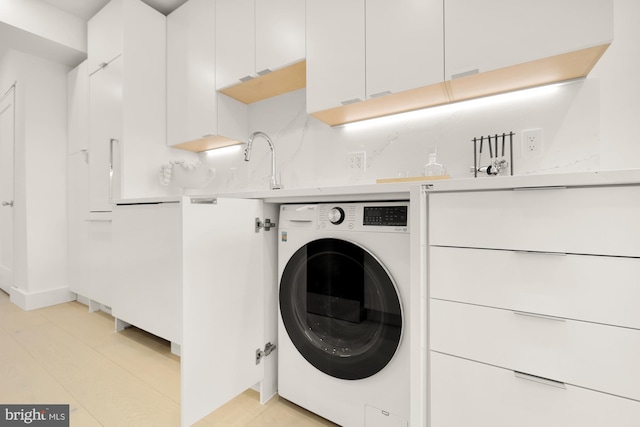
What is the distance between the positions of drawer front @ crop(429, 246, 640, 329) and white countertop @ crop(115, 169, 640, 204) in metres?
0.17

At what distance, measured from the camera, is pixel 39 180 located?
8.75 ft

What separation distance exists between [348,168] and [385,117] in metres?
0.37

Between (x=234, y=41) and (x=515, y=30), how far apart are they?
1653 mm

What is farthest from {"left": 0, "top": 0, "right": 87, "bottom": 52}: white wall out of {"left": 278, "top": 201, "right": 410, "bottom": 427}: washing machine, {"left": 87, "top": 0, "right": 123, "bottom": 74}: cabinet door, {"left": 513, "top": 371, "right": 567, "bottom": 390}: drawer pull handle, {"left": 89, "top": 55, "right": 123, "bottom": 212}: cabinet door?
{"left": 513, "top": 371, "right": 567, "bottom": 390}: drawer pull handle

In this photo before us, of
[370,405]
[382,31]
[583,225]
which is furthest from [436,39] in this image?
[370,405]

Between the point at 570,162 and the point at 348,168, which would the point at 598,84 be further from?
the point at 348,168

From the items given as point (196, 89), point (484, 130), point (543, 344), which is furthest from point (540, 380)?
point (196, 89)

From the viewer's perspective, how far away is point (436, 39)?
125 centimetres

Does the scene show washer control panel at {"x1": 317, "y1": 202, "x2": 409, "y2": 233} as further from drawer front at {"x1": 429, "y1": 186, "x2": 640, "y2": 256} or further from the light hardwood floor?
the light hardwood floor

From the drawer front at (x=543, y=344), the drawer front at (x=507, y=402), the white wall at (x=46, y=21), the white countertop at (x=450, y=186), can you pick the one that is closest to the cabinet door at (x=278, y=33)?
the white countertop at (x=450, y=186)

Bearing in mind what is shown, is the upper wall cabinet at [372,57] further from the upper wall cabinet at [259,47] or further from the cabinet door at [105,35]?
the cabinet door at [105,35]

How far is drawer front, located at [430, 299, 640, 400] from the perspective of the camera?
63cm

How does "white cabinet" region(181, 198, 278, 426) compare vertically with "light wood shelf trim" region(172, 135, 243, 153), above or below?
below

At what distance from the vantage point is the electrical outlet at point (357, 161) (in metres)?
1.75
